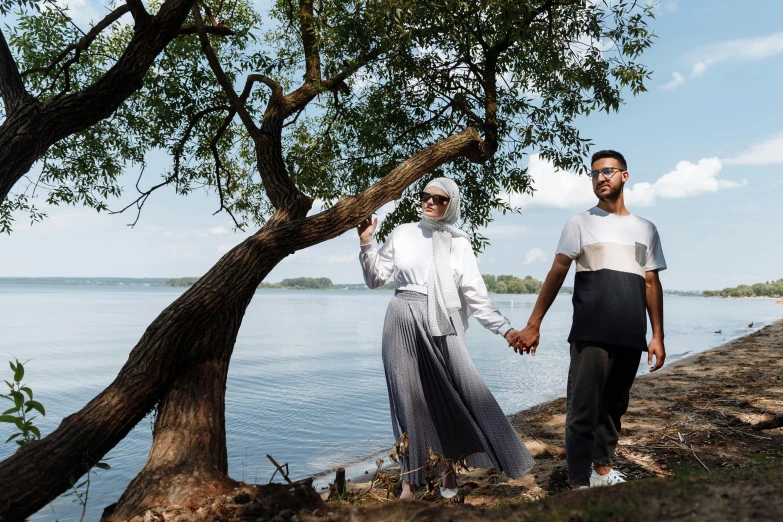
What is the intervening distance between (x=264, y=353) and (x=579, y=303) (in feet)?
60.3

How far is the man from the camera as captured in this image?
3.92m

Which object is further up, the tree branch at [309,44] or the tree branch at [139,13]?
the tree branch at [309,44]

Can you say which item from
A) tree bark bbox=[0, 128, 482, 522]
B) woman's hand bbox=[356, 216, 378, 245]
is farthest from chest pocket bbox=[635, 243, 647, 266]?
tree bark bbox=[0, 128, 482, 522]

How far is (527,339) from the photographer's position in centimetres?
419

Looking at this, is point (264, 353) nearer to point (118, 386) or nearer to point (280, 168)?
point (280, 168)

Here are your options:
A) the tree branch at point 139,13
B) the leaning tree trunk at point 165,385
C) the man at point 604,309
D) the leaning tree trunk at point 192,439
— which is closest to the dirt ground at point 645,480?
the leaning tree trunk at point 192,439

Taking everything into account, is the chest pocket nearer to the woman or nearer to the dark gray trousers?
the dark gray trousers

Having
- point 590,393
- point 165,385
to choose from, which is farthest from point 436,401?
point 165,385

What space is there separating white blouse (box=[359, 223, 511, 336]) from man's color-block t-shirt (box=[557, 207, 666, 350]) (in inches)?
23.7

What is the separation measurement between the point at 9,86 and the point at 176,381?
315cm

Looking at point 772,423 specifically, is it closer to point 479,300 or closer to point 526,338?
point 526,338

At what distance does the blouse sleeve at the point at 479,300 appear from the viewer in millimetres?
4352

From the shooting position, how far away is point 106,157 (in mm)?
9758

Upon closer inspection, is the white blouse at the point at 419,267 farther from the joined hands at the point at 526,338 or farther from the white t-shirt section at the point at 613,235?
the white t-shirt section at the point at 613,235
